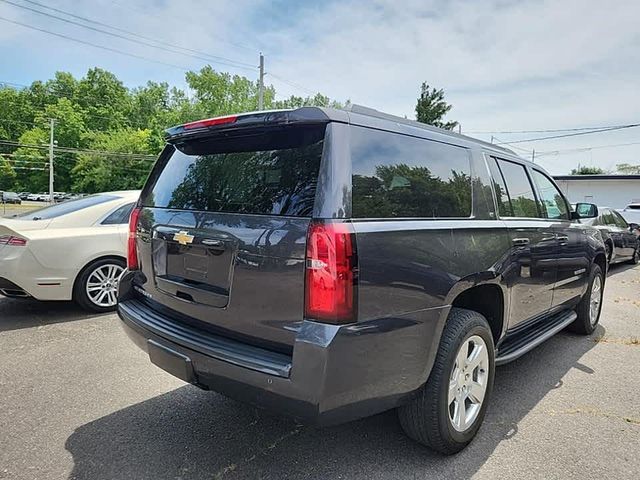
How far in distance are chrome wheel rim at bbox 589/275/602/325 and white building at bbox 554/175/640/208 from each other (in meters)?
27.9

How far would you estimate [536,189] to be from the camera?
155 inches

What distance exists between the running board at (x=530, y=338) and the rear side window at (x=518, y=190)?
0.98 m

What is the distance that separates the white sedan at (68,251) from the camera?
4.80 meters

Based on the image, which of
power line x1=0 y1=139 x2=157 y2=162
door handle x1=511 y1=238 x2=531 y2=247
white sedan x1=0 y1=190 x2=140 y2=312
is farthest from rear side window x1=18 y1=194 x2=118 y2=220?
power line x1=0 y1=139 x2=157 y2=162

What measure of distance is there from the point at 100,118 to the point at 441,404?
69184 millimetres

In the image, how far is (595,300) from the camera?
16.8 feet

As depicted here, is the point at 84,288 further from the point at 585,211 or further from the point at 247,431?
the point at 585,211

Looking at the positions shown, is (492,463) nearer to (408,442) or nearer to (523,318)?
(408,442)

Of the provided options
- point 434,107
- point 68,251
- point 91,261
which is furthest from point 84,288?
point 434,107

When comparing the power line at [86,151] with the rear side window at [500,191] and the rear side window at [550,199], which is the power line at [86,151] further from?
the rear side window at [500,191]

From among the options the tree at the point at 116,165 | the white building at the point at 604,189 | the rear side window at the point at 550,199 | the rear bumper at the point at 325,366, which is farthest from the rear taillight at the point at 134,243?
the tree at the point at 116,165

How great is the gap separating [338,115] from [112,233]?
166 inches

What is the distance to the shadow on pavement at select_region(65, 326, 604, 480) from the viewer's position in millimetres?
2398

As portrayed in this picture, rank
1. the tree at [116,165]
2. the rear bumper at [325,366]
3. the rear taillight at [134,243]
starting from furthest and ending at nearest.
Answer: the tree at [116,165] → the rear taillight at [134,243] → the rear bumper at [325,366]
